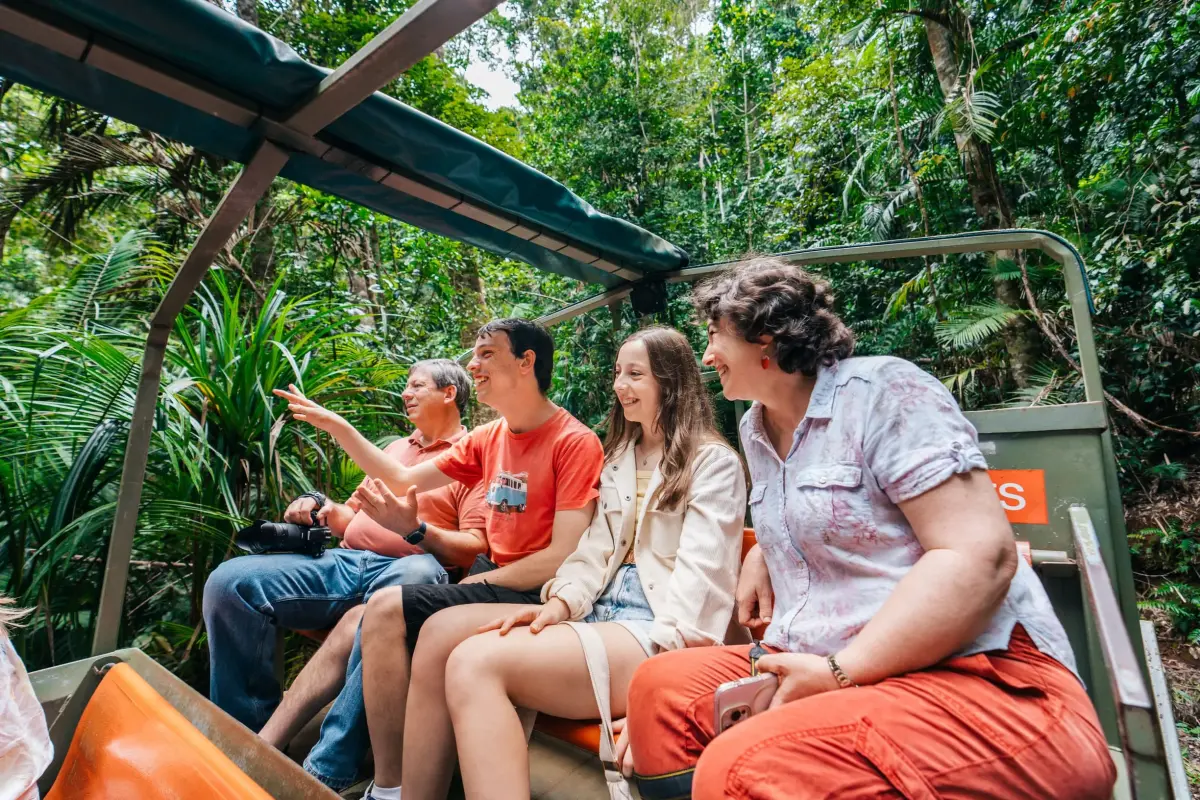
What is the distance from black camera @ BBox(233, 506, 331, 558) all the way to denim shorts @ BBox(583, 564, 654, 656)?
118 cm

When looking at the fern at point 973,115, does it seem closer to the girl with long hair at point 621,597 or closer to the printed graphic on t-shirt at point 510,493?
the girl with long hair at point 621,597

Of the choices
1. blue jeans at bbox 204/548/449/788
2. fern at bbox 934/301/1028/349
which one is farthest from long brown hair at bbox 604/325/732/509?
fern at bbox 934/301/1028/349

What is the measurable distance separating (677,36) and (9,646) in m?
13.5

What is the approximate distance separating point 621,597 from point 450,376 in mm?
1502

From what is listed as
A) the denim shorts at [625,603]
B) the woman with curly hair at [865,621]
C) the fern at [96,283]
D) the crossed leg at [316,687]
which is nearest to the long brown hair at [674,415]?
the denim shorts at [625,603]

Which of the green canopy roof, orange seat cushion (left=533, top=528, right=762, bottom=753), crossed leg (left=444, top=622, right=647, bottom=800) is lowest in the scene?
orange seat cushion (left=533, top=528, right=762, bottom=753)

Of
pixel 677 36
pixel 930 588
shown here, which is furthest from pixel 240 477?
pixel 677 36

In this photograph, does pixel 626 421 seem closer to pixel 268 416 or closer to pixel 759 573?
pixel 759 573

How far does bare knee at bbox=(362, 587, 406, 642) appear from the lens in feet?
5.33

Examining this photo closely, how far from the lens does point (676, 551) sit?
5.65 feet

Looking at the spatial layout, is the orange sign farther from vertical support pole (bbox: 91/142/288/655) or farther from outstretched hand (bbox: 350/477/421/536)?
vertical support pole (bbox: 91/142/288/655)

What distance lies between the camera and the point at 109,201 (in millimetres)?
5066

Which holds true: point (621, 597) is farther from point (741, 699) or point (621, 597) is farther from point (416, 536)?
point (416, 536)

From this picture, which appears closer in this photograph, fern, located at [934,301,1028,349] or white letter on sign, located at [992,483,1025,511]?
white letter on sign, located at [992,483,1025,511]
